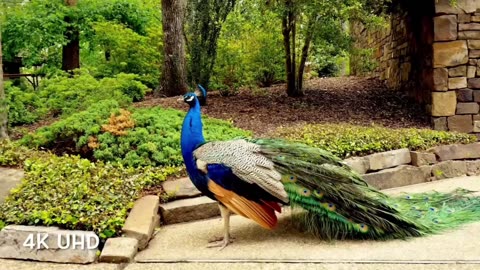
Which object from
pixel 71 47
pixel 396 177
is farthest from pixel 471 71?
pixel 71 47

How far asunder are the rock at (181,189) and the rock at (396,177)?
6.43 feet

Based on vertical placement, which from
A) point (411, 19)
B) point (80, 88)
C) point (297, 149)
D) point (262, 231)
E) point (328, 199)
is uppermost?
point (411, 19)

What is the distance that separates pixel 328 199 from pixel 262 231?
72cm

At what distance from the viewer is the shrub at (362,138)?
18.9 feet

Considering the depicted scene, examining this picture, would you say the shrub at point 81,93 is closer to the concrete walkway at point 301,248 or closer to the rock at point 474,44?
the concrete walkway at point 301,248

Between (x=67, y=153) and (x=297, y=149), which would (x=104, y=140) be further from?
(x=297, y=149)

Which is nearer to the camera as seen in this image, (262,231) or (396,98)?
(262,231)

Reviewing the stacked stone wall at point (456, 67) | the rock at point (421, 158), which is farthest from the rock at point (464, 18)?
the rock at point (421, 158)

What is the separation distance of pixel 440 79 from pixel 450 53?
378mm

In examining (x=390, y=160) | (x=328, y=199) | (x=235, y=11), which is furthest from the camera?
(x=235, y=11)

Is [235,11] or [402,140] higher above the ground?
[235,11]

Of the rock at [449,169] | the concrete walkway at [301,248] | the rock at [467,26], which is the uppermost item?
the rock at [467,26]

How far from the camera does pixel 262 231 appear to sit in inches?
160

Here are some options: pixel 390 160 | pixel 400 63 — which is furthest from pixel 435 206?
pixel 400 63
